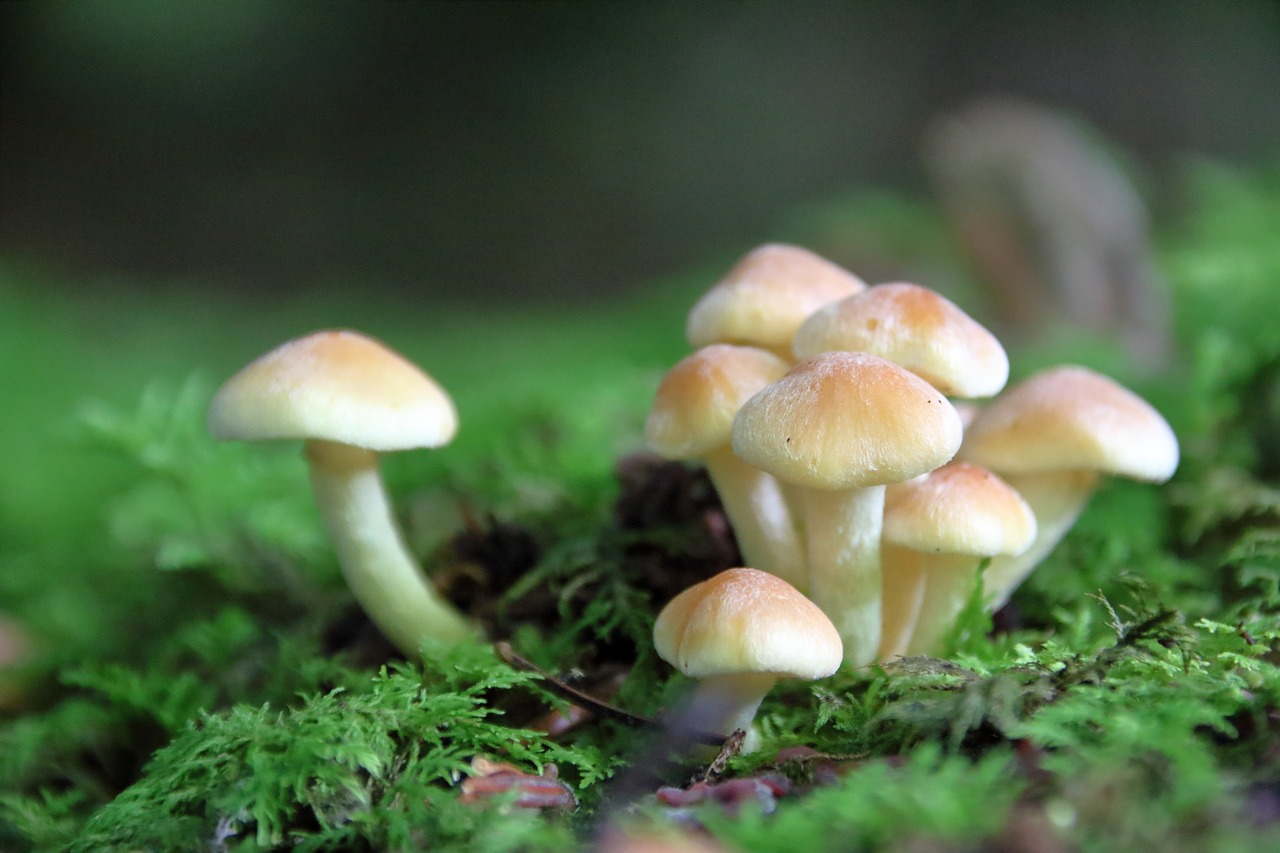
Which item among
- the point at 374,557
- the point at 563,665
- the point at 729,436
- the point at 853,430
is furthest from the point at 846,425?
the point at 374,557

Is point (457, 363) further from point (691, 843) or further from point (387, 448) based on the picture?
point (691, 843)

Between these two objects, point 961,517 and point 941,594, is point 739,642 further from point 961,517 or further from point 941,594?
point 941,594

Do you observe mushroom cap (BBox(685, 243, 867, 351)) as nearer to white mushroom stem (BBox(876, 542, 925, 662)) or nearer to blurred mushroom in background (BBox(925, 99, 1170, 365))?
white mushroom stem (BBox(876, 542, 925, 662))

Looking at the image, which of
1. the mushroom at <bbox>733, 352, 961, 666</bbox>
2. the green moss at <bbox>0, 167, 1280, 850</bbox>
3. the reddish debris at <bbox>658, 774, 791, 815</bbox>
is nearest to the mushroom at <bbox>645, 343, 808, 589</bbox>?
the mushroom at <bbox>733, 352, 961, 666</bbox>

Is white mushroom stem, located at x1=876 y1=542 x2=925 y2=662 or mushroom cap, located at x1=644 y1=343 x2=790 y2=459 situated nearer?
mushroom cap, located at x1=644 y1=343 x2=790 y2=459

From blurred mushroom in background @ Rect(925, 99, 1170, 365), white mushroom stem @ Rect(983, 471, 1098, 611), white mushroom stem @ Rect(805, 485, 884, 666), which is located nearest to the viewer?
white mushroom stem @ Rect(805, 485, 884, 666)

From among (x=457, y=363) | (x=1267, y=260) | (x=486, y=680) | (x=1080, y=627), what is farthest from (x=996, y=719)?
(x=457, y=363)

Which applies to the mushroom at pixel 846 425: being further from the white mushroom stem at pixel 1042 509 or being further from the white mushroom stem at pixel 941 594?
the white mushroom stem at pixel 1042 509
